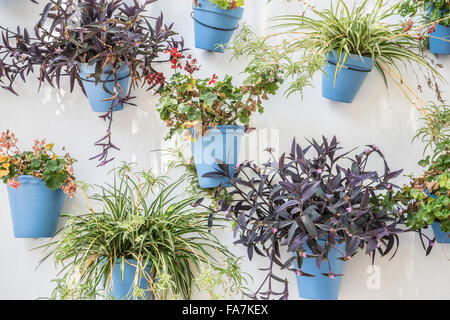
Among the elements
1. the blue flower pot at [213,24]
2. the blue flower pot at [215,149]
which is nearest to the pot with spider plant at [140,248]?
the blue flower pot at [215,149]

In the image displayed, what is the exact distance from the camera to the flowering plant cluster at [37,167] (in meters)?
1.76

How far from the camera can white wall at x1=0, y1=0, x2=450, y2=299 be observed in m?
1.98

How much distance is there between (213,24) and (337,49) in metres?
0.51

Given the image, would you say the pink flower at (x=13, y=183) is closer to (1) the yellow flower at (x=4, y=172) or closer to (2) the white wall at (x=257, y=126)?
(1) the yellow flower at (x=4, y=172)

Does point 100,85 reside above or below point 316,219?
above

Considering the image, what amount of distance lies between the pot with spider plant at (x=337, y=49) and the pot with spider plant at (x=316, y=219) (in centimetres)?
26

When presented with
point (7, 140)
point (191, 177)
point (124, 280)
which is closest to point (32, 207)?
point (7, 140)

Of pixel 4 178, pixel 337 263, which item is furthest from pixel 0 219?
pixel 337 263

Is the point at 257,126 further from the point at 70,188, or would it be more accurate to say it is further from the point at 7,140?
the point at 7,140

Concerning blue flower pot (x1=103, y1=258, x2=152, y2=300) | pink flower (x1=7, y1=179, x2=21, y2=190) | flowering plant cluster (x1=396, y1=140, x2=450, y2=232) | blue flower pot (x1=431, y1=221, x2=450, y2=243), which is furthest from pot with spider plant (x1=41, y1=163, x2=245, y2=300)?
blue flower pot (x1=431, y1=221, x2=450, y2=243)

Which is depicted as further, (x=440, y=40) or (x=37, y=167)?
(x=440, y=40)

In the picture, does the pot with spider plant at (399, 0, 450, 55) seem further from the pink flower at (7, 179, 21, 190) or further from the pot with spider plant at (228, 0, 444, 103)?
the pink flower at (7, 179, 21, 190)

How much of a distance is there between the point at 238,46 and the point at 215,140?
410mm

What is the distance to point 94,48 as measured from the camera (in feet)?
5.63
